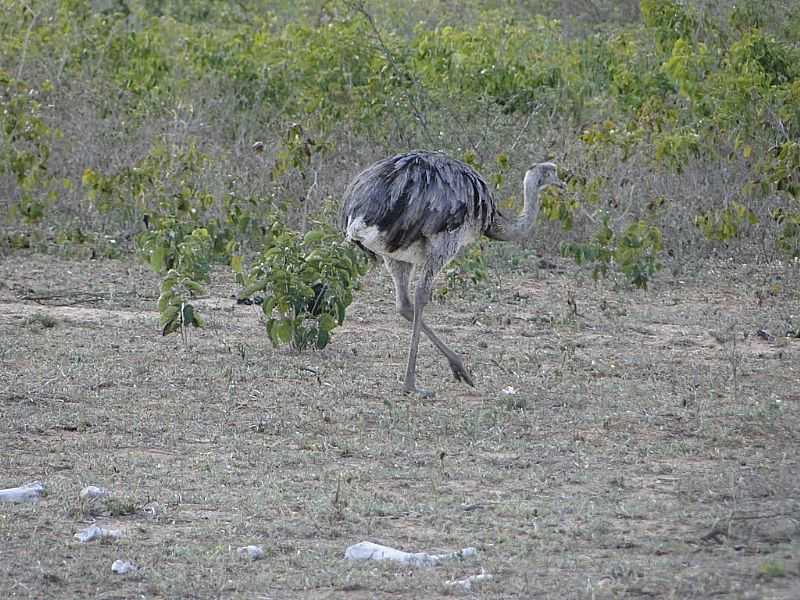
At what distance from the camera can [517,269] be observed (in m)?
10.1

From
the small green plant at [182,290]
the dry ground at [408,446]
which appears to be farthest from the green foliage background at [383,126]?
the dry ground at [408,446]

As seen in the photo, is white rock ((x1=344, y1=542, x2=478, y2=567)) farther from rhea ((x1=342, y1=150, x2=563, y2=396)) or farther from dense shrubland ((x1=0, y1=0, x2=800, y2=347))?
dense shrubland ((x1=0, y1=0, x2=800, y2=347))

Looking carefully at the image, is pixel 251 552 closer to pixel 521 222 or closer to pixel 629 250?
pixel 521 222

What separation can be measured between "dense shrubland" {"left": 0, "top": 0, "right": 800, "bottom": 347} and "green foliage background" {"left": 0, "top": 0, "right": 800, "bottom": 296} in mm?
19

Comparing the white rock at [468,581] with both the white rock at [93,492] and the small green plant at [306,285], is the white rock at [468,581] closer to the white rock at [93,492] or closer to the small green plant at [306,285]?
the white rock at [93,492]

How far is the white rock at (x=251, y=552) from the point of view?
4.54 m

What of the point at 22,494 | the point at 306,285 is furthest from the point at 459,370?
the point at 22,494

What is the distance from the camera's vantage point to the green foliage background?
10.1m

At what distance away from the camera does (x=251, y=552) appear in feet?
14.9

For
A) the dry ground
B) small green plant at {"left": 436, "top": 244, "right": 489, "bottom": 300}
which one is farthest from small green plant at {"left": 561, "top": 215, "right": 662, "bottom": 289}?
small green plant at {"left": 436, "top": 244, "right": 489, "bottom": 300}

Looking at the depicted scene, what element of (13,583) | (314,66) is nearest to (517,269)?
(314,66)

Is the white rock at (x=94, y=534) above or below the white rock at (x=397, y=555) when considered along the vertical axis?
below

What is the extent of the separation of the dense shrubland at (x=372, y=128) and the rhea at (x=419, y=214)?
148 cm

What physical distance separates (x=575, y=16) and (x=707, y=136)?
8782mm
